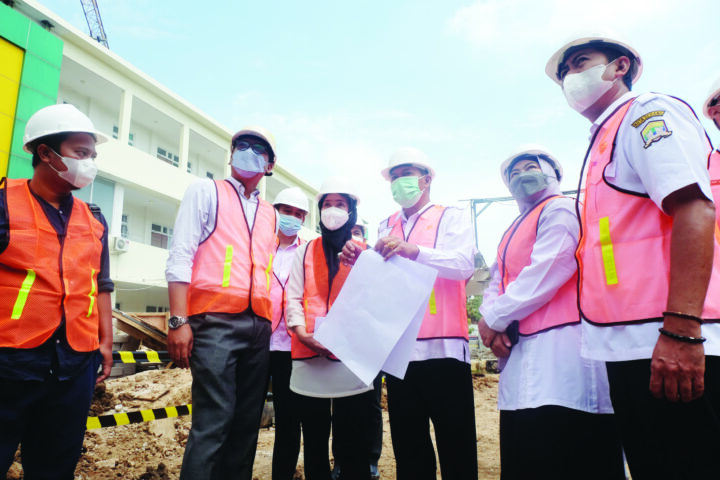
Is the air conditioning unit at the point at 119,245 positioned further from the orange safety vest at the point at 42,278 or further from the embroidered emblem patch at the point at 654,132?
the embroidered emblem patch at the point at 654,132

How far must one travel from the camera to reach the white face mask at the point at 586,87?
195 cm

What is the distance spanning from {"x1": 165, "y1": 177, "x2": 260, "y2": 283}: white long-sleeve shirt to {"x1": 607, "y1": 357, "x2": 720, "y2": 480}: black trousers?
2.12 meters

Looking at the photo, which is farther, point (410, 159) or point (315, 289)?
point (410, 159)

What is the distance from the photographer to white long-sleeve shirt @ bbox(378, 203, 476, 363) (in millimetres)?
2656

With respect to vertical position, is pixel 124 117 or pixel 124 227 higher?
pixel 124 117

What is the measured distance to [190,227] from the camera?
265cm

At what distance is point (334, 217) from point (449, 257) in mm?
892

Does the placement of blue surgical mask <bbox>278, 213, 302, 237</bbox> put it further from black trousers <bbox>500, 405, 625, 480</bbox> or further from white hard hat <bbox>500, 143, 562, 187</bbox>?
black trousers <bbox>500, 405, 625, 480</bbox>

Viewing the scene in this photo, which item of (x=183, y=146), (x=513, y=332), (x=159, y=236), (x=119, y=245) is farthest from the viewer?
(x=159, y=236)

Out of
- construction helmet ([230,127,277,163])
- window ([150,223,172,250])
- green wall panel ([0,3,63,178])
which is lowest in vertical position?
construction helmet ([230,127,277,163])

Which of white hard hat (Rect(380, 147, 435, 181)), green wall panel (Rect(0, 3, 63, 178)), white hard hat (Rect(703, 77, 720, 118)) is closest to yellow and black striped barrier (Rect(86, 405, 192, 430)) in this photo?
white hard hat (Rect(380, 147, 435, 181))

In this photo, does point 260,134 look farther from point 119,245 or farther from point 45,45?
point 119,245

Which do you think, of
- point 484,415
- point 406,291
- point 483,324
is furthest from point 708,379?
point 484,415

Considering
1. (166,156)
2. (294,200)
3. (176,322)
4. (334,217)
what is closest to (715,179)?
(334,217)
